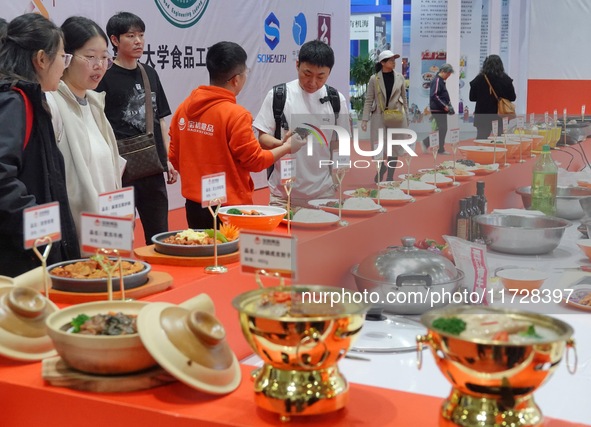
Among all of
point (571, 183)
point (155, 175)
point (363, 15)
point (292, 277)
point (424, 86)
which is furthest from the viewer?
point (363, 15)

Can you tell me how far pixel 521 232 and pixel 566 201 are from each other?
430 millimetres

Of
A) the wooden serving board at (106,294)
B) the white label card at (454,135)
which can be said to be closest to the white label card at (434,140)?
the white label card at (454,135)

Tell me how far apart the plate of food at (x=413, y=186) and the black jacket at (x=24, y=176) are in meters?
1.03

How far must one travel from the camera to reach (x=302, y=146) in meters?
2.62

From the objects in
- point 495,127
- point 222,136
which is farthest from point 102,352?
point 495,127

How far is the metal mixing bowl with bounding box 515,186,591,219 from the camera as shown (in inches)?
107

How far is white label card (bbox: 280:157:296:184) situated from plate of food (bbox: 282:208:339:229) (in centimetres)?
12

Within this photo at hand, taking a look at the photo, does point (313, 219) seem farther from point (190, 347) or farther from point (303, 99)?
point (303, 99)

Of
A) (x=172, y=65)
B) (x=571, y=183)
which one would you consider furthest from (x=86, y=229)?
(x=172, y=65)

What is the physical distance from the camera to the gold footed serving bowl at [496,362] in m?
1.00

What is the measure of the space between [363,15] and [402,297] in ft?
39.3

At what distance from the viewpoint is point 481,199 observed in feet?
8.84

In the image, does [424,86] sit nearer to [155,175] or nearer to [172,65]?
[172,65]

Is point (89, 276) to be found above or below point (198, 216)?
above
